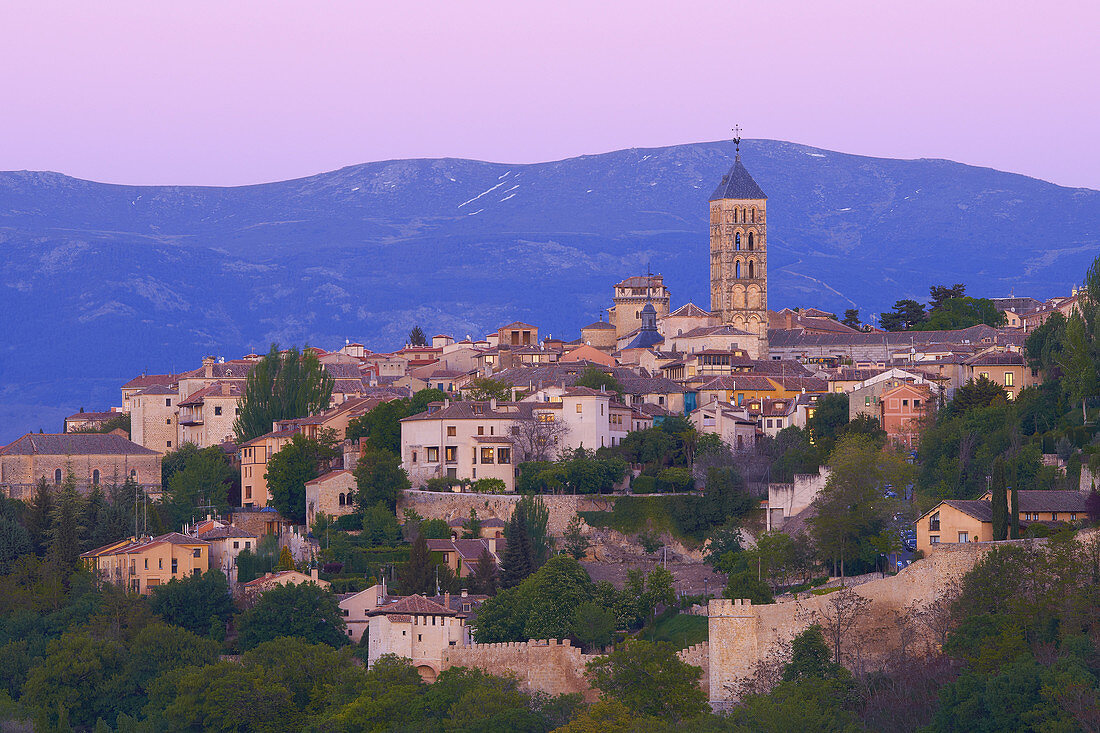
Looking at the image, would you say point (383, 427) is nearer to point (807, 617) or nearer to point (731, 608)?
point (731, 608)

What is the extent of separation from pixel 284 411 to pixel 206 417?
196 inches

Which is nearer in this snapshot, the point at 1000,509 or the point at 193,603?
the point at 1000,509

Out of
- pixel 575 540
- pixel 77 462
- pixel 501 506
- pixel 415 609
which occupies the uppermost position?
pixel 77 462

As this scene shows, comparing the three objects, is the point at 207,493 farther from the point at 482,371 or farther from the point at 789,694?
the point at 789,694

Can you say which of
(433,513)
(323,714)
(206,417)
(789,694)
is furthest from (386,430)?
(789,694)

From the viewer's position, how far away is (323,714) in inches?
1906

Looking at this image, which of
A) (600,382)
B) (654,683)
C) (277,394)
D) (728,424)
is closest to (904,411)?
(728,424)

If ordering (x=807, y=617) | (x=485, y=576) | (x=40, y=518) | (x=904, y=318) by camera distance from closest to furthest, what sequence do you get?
1. (x=807, y=617)
2. (x=485, y=576)
3. (x=40, y=518)
4. (x=904, y=318)

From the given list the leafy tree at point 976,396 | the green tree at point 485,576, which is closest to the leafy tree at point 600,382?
the leafy tree at point 976,396

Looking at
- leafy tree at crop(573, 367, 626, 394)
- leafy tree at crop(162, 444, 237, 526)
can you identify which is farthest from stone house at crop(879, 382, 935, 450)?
leafy tree at crop(162, 444, 237, 526)

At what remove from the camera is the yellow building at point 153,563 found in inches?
2277

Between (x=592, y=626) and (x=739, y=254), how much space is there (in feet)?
150

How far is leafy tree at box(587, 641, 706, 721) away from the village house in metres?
6.74

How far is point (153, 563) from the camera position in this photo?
58062mm
